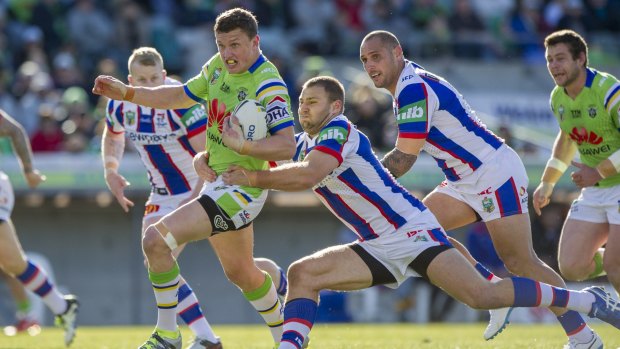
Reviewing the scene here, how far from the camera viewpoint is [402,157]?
8953 mm

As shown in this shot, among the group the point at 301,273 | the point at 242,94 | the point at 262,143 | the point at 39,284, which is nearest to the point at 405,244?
the point at 301,273

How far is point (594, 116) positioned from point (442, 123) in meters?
1.58

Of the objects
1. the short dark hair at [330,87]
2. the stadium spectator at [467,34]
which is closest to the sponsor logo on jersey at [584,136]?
the short dark hair at [330,87]

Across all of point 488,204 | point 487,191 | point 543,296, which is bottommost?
point 543,296

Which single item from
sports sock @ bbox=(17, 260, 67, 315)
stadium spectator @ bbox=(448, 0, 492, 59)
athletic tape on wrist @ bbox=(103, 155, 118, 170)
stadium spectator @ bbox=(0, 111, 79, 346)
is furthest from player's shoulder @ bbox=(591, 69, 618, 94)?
stadium spectator @ bbox=(448, 0, 492, 59)

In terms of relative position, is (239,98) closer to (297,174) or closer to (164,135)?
(297,174)

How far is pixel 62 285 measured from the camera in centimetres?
1928

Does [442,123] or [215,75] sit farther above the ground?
[215,75]

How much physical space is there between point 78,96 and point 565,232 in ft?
35.5

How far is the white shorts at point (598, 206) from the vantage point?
1032cm

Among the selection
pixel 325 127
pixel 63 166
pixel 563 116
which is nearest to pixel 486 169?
pixel 563 116

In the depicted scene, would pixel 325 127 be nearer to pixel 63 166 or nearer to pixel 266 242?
pixel 63 166

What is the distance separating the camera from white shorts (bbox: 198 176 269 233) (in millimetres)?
8641

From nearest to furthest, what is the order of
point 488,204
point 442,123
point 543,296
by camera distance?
1. point 543,296
2. point 442,123
3. point 488,204
